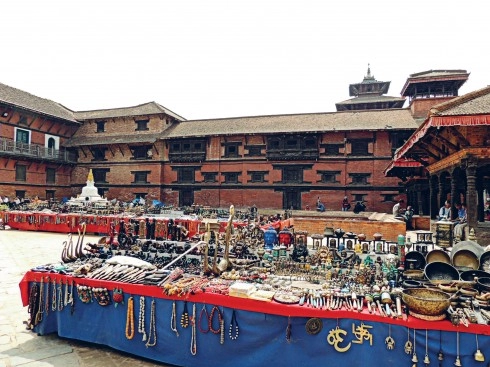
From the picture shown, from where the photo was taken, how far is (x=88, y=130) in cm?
3409

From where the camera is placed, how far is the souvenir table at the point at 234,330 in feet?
11.2

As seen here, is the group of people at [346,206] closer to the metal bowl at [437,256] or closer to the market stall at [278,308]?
the market stall at [278,308]

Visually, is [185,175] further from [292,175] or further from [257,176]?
[292,175]

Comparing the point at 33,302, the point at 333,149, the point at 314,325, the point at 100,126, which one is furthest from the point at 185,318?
the point at 100,126

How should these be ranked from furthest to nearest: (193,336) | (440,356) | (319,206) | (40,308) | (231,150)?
(231,150) < (319,206) < (40,308) < (193,336) < (440,356)

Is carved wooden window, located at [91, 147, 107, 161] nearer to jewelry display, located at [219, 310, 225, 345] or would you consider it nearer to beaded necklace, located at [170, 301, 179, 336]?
beaded necklace, located at [170, 301, 179, 336]

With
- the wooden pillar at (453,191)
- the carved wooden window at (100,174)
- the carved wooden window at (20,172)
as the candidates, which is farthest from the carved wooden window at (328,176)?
the carved wooden window at (20,172)

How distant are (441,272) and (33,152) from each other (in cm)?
3360

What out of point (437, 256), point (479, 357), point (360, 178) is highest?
point (360, 178)

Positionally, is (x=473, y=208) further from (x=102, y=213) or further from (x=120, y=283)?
(x=102, y=213)

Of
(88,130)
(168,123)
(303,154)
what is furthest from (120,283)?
(88,130)

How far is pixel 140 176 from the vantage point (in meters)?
30.8

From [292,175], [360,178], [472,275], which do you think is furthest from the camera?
[292,175]

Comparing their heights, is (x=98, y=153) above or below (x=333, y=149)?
above
